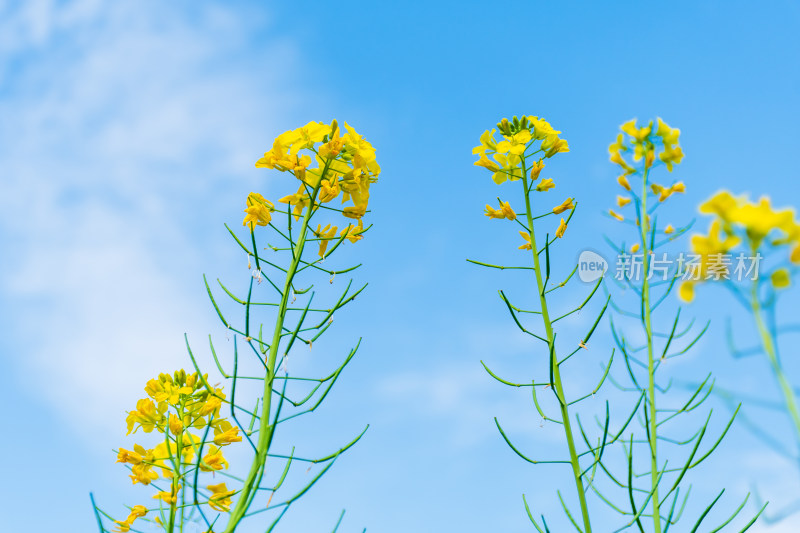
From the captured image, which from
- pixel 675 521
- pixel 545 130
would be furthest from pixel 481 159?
pixel 675 521

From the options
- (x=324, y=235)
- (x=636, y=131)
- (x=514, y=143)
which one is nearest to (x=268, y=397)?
(x=324, y=235)

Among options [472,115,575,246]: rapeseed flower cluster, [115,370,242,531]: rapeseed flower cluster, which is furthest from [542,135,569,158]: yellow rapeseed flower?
[115,370,242,531]: rapeseed flower cluster

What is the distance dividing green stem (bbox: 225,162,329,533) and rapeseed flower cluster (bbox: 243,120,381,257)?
0.03m

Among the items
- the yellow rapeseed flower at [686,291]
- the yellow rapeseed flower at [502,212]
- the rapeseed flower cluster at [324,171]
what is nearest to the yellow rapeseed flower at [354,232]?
the rapeseed flower cluster at [324,171]

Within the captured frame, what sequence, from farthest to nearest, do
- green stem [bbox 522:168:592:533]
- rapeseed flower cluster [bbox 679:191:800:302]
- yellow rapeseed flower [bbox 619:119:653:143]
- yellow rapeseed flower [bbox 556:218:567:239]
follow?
yellow rapeseed flower [bbox 619:119:653:143], yellow rapeseed flower [bbox 556:218:567:239], green stem [bbox 522:168:592:533], rapeseed flower cluster [bbox 679:191:800:302]

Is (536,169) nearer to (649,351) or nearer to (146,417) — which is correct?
(649,351)

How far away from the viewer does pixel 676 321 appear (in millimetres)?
2324

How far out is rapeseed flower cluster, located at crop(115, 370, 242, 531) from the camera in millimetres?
2088

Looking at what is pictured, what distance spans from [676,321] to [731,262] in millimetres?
1493

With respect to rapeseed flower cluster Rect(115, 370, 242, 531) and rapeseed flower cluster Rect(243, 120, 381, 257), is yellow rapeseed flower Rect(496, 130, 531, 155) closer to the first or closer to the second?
rapeseed flower cluster Rect(243, 120, 381, 257)

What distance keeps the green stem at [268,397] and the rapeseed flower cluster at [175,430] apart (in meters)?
0.35

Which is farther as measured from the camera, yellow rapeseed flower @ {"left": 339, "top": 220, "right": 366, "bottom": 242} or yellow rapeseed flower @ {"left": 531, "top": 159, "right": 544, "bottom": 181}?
yellow rapeseed flower @ {"left": 531, "top": 159, "right": 544, "bottom": 181}

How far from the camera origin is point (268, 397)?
5.44ft

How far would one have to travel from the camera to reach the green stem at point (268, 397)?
4.96 ft
